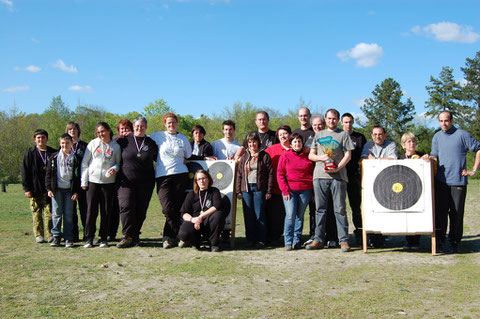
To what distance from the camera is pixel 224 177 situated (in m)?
7.34

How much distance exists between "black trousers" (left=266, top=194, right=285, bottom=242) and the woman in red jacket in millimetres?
409

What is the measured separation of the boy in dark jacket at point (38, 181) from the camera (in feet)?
24.5

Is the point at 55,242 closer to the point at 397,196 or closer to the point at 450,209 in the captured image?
the point at 397,196

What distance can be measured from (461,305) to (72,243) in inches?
226

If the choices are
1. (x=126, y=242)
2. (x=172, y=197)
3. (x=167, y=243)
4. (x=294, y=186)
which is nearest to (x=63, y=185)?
(x=126, y=242)

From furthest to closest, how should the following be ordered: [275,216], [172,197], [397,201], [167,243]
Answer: [275,216]
[172,197]
[167,243]
[397,201]

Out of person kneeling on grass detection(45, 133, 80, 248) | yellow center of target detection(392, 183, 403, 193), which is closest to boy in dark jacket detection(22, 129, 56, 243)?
person kneeling on grass detection(45, 133, 80, 248)

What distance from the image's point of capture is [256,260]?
6.11 metres

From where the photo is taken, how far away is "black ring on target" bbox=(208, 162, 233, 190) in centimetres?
731

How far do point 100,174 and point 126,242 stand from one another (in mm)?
1165

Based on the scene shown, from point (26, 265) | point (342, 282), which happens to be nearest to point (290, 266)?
point (342, 282)

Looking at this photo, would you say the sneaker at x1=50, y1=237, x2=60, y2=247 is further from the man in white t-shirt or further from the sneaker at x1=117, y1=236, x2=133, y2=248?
the man in white t-shirt

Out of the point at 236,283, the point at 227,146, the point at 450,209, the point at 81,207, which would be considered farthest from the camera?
the point at 227,146

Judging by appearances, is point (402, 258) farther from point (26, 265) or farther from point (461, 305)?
point (26, 265)
